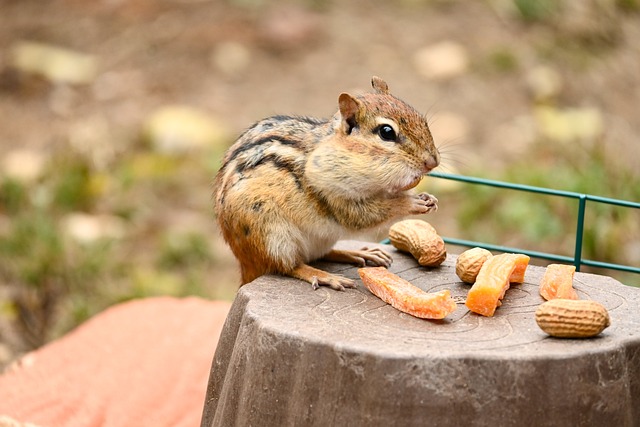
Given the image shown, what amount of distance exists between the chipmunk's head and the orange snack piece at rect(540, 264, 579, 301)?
526mm

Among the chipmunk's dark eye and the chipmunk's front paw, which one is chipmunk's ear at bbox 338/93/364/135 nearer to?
the chipmunk's dark eye

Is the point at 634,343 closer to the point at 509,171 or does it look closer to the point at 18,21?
the point at 509,171

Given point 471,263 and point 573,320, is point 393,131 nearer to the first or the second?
point 471,263

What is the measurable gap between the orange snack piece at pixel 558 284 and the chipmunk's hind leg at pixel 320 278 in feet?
2.08

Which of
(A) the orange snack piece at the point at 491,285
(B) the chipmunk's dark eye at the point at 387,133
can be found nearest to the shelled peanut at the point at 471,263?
(A) the orange snack piece at the point at 491,285

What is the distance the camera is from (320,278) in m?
3.63

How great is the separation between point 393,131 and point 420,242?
0.47 meters

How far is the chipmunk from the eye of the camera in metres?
3.57

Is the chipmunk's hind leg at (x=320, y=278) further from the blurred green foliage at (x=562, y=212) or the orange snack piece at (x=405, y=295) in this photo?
the blurred green foliage at (x=562, y=212)

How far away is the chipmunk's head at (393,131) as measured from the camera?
3.56 metres

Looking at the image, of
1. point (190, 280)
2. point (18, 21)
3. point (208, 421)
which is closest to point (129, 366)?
point (208, 421)

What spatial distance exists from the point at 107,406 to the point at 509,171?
128 inches

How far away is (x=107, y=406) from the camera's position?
14.7ft

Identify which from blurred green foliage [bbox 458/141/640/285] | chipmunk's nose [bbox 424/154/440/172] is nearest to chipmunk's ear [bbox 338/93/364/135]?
chipmunk's nose [bbox 424/154/440/172]
